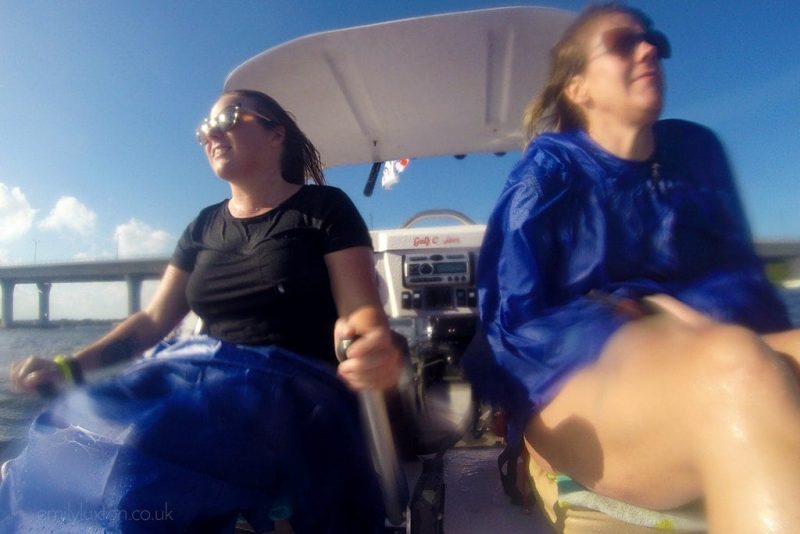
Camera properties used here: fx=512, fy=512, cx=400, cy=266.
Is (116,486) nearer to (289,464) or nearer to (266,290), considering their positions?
(289,464)

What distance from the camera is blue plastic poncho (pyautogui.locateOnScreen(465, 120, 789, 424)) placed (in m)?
1.12

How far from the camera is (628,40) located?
1.31 m

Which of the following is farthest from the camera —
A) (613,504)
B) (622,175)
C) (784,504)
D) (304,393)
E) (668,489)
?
(622,175)

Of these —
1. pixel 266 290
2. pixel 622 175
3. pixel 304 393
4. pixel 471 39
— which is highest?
pixel 471 39

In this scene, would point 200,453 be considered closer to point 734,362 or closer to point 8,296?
point 734,362

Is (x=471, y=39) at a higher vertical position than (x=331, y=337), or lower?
higher

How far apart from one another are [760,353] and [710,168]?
0.80 metres

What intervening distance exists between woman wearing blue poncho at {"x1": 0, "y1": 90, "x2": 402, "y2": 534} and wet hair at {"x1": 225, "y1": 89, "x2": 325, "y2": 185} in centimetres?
9

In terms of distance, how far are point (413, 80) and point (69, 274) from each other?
1580cm

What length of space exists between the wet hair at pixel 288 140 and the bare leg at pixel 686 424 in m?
1.20

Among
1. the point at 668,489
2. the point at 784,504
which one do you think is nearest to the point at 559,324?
the point at 668,489

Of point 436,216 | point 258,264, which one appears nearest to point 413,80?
point 436,216

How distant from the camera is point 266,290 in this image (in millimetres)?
1394

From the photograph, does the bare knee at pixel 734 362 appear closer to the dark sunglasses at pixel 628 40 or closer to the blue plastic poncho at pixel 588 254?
the blue plastic poncho at pixel 588 254
